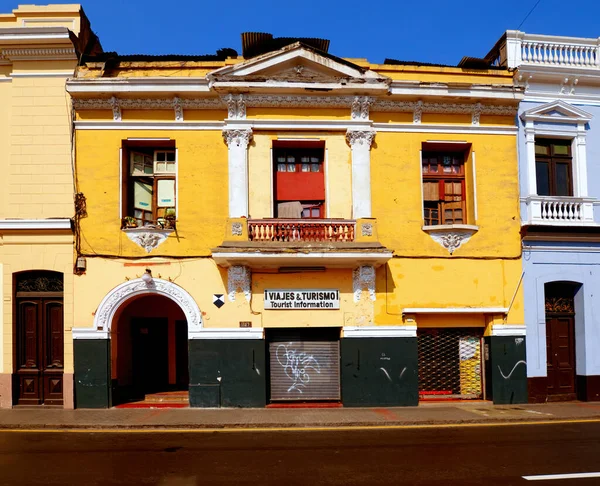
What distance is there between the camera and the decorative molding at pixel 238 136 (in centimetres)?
1551

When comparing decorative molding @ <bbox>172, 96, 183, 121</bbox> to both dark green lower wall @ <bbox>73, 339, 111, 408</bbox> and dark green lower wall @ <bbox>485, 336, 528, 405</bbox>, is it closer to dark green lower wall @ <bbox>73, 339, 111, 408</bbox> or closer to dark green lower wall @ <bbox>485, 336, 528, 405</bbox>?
dark green lower wall @ <bbox>73, 339, 111, 408</bbox>

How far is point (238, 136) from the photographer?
1553 centimetres

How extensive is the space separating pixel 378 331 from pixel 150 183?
24.0 feet

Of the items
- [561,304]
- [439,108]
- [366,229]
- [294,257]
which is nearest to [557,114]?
[439,108]

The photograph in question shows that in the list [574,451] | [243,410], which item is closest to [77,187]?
[243,410]

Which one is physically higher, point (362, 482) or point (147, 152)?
Answer: point (147, 152)

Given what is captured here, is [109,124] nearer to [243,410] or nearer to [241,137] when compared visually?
[241,137]

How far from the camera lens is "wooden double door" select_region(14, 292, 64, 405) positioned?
1520cm

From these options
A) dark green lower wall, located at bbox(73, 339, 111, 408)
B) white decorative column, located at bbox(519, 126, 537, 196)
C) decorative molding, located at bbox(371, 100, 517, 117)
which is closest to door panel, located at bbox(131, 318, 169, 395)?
dark green lower wall, located at bbox(73, 339, 111, 408)

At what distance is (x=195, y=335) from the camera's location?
1520cm

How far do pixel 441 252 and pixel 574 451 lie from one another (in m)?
6.90

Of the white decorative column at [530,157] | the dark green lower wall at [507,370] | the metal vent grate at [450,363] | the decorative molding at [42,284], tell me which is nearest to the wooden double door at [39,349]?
the decorative molding at [42,284]

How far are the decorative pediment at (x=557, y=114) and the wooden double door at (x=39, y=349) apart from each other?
44.7ft

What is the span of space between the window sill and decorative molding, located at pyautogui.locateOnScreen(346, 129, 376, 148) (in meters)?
2.74
